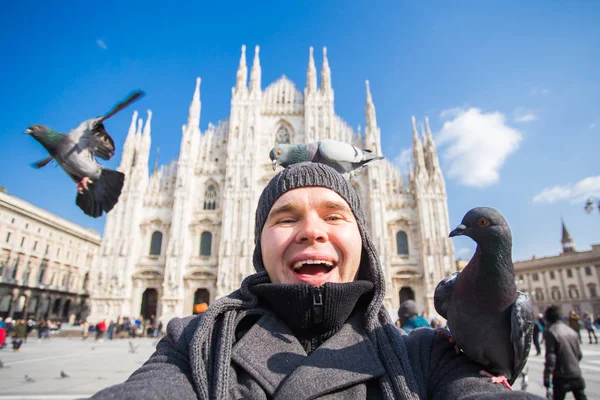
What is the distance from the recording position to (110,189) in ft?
11.3

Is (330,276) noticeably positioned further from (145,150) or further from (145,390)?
(145,150)

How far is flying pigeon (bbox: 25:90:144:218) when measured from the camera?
3.25 metres

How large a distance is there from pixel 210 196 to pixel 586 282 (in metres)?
38.6

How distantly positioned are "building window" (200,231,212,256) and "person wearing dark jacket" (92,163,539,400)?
22.1m

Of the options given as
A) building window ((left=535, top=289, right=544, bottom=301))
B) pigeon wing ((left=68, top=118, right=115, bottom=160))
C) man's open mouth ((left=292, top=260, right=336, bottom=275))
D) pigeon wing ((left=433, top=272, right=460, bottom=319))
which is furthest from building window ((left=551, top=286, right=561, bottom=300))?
man's open mouth ((left=292, top=260, right=336, bottom=275))

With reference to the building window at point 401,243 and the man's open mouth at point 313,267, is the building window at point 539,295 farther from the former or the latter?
the man's open mouth at point 313,267

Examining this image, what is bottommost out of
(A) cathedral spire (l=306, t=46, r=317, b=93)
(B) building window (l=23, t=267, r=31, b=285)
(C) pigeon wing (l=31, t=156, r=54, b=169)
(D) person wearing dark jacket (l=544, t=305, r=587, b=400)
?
(D) person wearing dark jacket (l=544, t=305, r=587, b=400)

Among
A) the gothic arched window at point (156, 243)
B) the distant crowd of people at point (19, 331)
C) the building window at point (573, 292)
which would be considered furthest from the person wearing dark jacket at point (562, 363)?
the building window at point (573, 292)

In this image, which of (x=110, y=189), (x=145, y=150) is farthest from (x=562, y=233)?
(x=110, y=189)

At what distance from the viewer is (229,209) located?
72.5ft

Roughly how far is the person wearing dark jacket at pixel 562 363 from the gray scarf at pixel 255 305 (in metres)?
3.99

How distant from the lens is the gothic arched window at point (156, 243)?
22.6m

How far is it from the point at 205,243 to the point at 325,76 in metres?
15.4

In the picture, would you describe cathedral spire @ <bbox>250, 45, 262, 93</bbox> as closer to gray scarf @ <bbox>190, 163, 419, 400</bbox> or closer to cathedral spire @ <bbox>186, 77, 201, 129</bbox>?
cathedral spire @ <bbox>186, 77, 201, 129</bbox>
